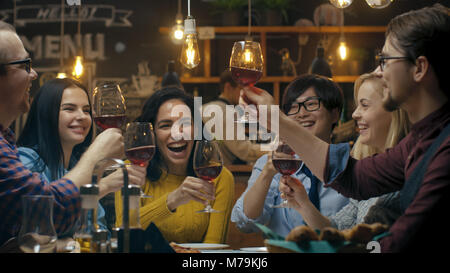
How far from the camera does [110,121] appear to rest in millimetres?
1792

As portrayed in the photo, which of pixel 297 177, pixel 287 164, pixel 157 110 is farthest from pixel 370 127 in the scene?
pixel 157 110

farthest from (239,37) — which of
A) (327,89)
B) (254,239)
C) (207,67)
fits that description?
(327,89)

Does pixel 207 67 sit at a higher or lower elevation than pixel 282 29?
lower

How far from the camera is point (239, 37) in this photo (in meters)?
5.80

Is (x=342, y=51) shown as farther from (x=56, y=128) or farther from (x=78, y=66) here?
(x=56, y=128)

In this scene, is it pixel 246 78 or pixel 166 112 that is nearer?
pixel 246 78

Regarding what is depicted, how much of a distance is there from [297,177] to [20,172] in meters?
1.28

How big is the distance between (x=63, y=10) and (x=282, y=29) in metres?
2.48

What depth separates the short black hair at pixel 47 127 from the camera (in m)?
2.35

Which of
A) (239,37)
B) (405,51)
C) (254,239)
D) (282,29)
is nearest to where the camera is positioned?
(405,51)

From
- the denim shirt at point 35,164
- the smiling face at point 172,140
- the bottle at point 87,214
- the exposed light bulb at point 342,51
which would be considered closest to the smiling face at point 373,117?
the smiling face at point 172,140
